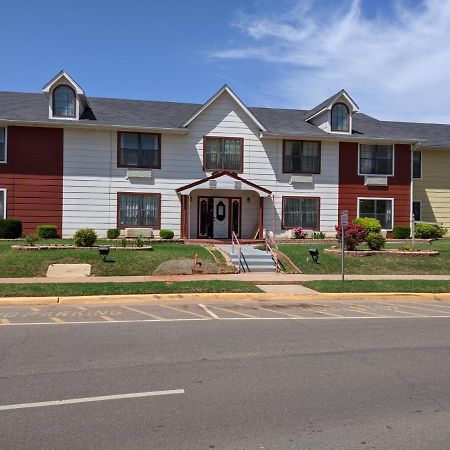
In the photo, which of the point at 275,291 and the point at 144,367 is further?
the point at 275,291

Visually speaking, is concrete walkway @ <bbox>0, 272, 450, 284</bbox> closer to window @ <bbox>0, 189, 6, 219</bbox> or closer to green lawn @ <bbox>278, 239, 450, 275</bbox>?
green lawn @ <bbox>278, 239, 450, 275</bbox>

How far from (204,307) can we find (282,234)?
15713 mm

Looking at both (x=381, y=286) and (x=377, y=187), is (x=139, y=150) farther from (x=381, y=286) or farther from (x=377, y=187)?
(x=381, y=286)

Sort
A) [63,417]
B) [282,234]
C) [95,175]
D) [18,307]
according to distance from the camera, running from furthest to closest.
A: [282,234]
[95,175]
[18,307]
[63,417]

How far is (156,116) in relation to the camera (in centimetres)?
2811

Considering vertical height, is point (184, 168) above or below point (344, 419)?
above

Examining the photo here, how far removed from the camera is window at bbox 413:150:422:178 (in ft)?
105

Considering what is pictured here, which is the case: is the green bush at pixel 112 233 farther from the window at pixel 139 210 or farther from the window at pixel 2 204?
the window at pixel 2 204

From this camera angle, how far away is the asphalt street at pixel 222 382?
190 inches

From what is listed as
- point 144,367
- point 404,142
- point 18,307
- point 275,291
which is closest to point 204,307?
point 275,291

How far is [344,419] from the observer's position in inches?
207

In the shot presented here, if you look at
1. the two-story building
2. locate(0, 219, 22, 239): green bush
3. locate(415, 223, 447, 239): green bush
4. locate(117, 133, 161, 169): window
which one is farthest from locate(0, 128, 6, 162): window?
locate(415, 223, 447, 239): green bush

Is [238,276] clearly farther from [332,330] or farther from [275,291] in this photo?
[332,330]

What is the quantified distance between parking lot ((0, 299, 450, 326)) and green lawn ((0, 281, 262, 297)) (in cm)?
90
